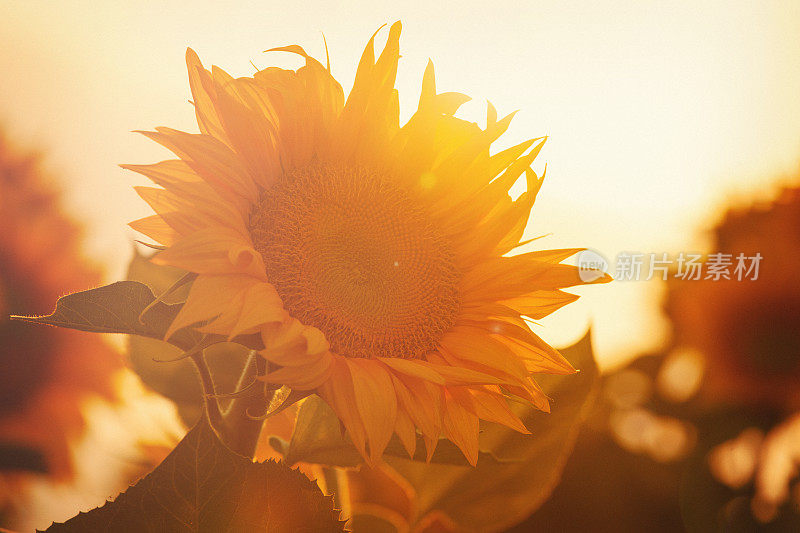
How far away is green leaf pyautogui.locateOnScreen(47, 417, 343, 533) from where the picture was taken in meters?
0.20

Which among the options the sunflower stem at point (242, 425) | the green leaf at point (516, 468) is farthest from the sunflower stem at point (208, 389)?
the green leaf at point (516, 468)

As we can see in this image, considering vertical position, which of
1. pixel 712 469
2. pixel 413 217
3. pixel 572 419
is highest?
pixel 413 217

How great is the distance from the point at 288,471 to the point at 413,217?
115 millimetres

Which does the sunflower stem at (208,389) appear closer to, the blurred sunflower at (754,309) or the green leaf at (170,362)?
the green leaf at (170,362)

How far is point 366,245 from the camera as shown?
0.81 feet

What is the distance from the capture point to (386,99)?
24cm

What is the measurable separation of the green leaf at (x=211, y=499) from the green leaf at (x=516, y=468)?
120 millimetres

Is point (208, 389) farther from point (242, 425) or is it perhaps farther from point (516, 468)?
point (516, 468)

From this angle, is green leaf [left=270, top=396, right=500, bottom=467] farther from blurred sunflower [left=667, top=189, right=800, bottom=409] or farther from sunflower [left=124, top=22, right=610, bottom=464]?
blurred sunflower [left=667, top=189, right=800, bottom=409]

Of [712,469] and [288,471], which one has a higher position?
[288,471]

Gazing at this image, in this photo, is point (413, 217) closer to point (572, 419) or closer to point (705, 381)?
point (572, 419)

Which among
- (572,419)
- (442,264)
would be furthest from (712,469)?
(442,264)

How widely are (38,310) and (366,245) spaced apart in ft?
0.71

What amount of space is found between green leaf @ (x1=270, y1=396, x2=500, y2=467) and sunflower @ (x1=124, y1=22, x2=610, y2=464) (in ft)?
0.08
